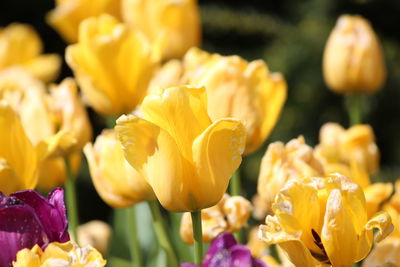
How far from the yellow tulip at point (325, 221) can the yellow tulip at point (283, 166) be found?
0.37 feet

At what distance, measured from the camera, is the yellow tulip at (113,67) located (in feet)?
3.28

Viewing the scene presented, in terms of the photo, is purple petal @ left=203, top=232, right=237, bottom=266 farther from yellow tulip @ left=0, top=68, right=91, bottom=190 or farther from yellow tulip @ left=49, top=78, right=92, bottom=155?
yellow tulip @ left=49, top=78, right=92, bottom=155

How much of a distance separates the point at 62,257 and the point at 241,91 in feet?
1.07

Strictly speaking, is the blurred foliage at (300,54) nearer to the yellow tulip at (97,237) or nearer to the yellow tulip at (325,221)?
the yellow tulip at (97,237)

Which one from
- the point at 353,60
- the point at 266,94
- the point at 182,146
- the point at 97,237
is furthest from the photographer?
the point at 353,60

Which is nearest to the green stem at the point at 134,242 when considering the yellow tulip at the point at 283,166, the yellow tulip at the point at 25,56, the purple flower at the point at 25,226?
the yellow tulip at the point at 283,166

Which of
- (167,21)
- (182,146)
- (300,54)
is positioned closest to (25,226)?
(182,146)

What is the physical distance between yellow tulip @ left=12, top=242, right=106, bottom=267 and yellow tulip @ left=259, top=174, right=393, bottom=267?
4.1 inches

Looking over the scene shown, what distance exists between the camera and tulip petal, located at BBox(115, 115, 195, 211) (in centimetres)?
63

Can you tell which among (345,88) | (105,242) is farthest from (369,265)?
(345,88)

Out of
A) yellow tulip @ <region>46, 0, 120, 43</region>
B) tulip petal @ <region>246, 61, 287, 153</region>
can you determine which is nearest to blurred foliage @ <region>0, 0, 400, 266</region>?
yellow tulip @ <region>46, 0, 120, 43</region>

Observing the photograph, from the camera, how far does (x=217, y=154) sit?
64 cm

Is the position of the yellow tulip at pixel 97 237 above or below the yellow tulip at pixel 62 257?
below

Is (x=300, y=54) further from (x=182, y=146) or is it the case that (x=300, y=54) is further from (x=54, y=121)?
(x=182, y=146)
